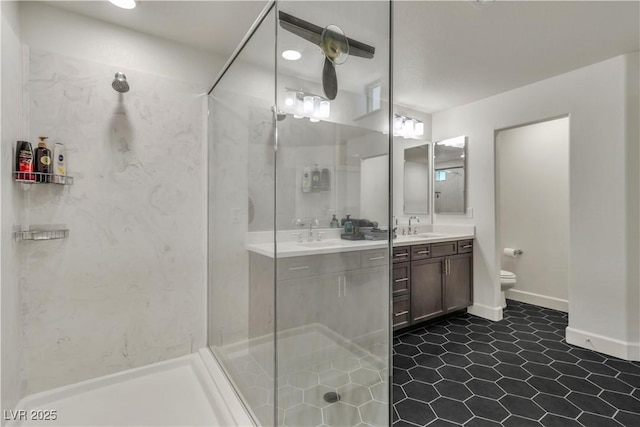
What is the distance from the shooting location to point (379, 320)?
1.30m

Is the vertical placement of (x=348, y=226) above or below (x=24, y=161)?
below

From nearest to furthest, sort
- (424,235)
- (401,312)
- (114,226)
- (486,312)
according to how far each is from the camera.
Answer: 1. (114,226)
2. (401,312)
3. (486,312)
4. (424,235)

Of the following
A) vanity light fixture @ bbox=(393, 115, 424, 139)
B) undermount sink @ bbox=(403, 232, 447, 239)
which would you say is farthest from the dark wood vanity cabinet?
vanity light fixture @ bbox=(393, 115, 424, 139)

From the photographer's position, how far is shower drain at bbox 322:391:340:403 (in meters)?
1.42

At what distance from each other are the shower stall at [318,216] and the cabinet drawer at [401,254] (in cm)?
131

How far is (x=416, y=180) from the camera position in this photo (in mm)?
3598

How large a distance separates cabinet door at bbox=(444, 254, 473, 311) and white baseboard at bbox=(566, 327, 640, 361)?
881mm

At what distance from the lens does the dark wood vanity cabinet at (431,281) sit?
270cm

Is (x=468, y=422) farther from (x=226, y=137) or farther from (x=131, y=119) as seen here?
(x=131, y=119)

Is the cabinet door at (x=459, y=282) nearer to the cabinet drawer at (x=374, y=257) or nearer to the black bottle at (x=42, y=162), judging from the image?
the cabinet drawer at (x=374, y=257)

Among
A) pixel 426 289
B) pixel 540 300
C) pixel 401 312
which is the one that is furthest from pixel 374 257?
pixel 540 300

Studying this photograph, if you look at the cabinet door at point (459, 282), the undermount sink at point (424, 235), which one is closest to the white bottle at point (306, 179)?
the undermount sink at point (424, 235)

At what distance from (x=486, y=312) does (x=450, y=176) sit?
156cm

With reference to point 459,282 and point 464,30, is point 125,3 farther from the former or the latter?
point 459,282
